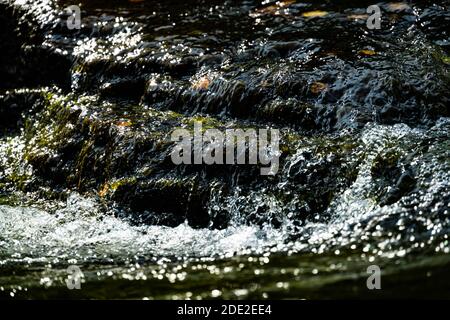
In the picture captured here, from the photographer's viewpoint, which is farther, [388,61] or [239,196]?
[388,61]

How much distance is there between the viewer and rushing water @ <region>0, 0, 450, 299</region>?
386cm

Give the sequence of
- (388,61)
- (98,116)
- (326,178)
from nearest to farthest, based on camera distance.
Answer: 1. (326,178)
2. (388,61)
3. (98,116)

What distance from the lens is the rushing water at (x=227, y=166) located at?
3861 mm

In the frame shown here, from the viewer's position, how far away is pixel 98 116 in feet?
21.6

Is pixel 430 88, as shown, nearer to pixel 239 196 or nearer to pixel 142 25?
pixel 239 196

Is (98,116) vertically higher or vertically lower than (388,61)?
lower

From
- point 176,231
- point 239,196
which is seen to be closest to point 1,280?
point 176,231

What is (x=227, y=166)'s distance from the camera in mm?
5270

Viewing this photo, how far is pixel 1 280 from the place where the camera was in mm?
4098
